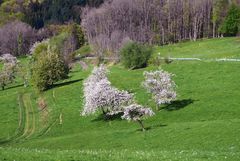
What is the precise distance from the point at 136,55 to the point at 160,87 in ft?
122

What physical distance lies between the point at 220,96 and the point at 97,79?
23980 mm

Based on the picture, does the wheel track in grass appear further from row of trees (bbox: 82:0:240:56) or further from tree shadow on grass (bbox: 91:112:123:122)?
row of trees (bbox: 82:0:240:56)

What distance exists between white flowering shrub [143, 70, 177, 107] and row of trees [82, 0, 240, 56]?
80641 mm

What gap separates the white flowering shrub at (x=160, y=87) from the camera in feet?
244

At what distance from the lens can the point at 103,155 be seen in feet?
83.6

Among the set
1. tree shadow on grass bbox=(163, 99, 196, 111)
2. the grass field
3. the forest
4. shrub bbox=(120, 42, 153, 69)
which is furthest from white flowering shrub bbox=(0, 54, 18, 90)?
tree shadow on grass bbox=(163, 99, 196, 111)

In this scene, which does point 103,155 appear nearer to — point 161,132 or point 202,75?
point 161,132

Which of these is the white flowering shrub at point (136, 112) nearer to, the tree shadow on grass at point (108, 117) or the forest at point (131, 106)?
the forest at point (131, 106)

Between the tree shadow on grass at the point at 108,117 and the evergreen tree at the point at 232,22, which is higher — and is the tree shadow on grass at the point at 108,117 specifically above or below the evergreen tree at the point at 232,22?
below

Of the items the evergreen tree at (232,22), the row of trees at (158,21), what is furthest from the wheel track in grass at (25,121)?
the evergreen tree at (232,22)

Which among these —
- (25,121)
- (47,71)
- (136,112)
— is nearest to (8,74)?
(47,71)

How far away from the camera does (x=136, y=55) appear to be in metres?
113

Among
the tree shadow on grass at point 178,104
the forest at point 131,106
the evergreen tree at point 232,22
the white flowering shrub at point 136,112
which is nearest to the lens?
the forest at point 131,106

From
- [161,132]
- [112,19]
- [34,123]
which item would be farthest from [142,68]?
[112,19]
